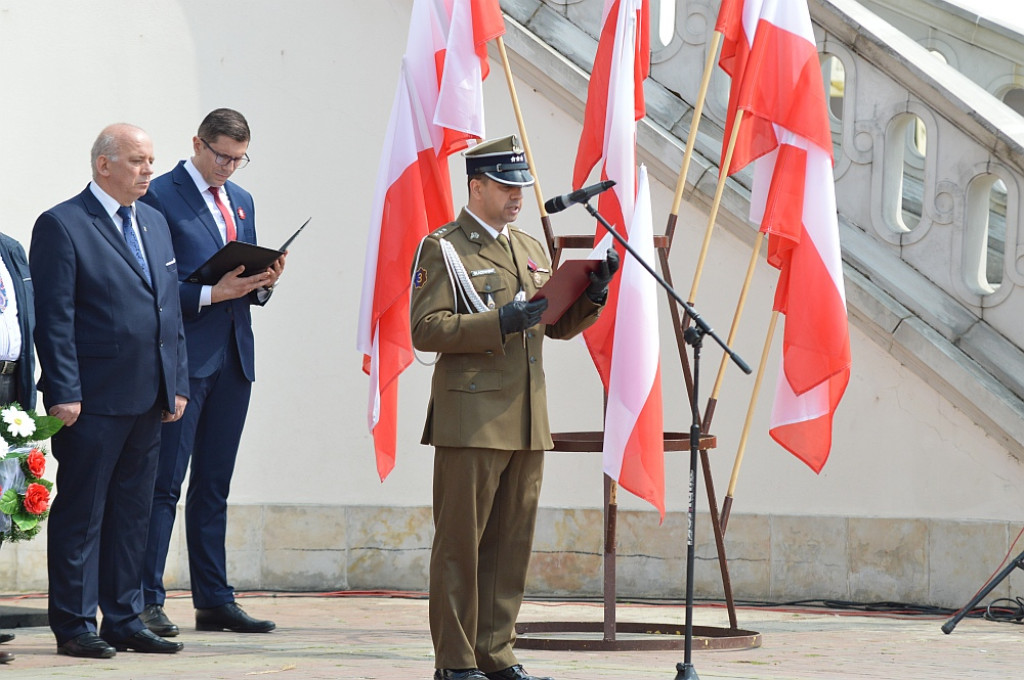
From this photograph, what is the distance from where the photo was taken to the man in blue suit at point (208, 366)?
6.21m

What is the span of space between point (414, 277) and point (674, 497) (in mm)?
2990

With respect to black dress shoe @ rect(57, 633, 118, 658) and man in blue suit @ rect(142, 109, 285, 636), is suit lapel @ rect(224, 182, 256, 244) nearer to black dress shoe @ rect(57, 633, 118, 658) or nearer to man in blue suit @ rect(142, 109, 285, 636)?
man in blue suit @ rect(142, 109, 285, 636)

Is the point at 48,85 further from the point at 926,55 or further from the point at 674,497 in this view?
the point at 926,55

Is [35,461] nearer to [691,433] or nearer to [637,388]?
[637,388]

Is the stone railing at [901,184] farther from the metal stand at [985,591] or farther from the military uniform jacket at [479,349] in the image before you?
the military uniform jacket at [479,349]

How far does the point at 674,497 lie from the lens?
748 centimetres

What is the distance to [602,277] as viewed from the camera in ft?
15.0

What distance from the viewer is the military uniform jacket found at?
4.70 meters

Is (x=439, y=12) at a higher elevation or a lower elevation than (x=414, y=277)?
higher

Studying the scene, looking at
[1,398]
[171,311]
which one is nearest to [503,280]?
[171,311]

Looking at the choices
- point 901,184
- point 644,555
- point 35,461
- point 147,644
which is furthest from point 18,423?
point 901,184

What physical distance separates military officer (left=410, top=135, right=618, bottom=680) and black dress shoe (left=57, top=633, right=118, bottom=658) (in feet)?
4.46

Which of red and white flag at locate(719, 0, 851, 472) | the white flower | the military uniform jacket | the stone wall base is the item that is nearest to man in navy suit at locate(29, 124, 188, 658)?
the white flower

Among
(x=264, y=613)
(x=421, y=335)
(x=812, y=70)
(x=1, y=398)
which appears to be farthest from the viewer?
(x=264, y=613)
